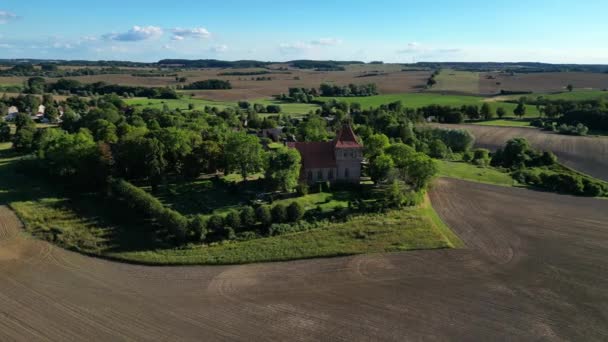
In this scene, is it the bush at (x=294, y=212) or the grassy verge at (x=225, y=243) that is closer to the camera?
the grassy verge at (x=225, y=243)

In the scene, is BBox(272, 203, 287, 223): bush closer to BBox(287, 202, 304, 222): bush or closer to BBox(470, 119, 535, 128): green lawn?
BBox(287, 202, 304, 222): bush

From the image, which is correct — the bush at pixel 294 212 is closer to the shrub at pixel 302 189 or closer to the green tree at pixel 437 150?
the shrub at pixel 302 189

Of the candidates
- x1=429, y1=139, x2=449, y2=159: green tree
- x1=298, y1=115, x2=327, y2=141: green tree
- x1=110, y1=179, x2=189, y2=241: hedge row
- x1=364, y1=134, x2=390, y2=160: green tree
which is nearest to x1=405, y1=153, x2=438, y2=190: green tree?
x1=364, y1=134, x2=390, y2=160: green tree

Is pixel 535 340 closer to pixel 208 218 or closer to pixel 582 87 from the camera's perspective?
pixel 208 218

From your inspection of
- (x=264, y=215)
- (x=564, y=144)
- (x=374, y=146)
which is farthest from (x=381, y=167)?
(x=564, y=144)

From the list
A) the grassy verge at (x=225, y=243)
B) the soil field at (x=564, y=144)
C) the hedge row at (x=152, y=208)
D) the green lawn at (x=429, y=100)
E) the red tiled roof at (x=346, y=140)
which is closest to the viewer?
the grassy verge at (x=225, y=243)

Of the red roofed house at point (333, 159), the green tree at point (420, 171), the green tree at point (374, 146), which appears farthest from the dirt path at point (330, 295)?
the green tree at point (374, 146)

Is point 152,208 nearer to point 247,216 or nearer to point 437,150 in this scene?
point 247,216
